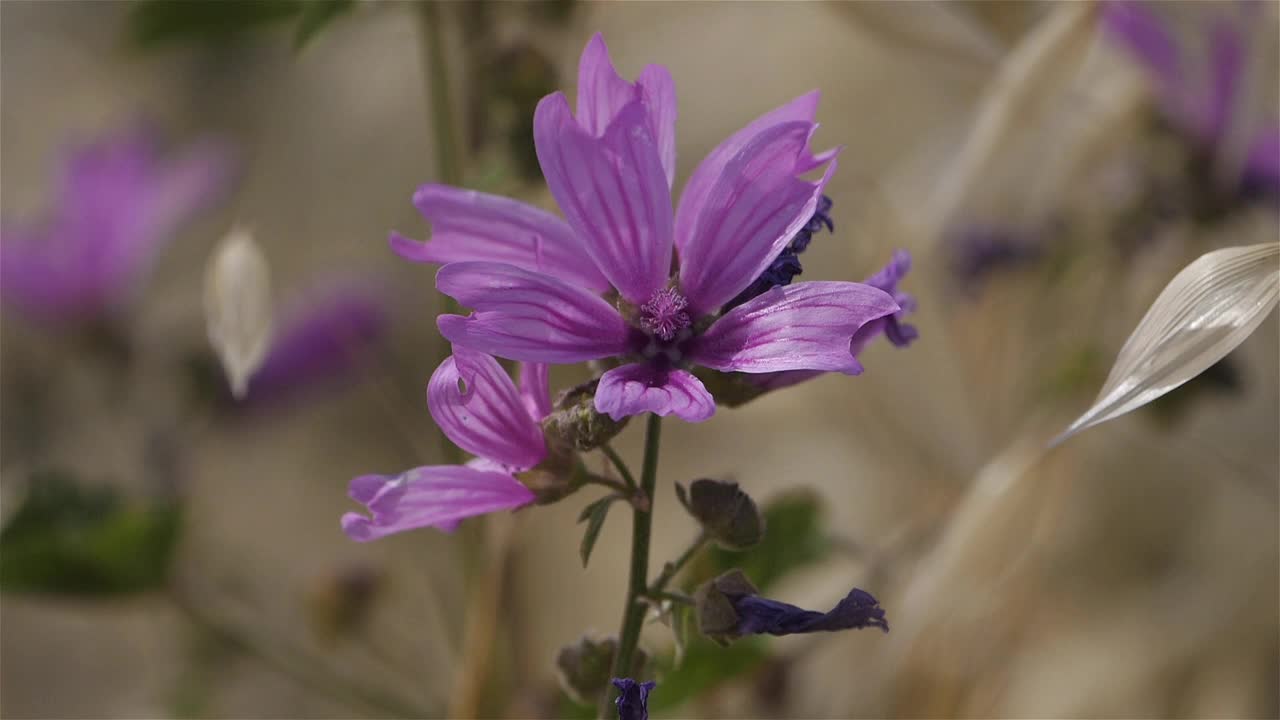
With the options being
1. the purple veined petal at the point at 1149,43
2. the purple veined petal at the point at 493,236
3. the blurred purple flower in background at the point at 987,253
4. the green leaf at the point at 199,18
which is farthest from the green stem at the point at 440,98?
the blurred purple flower in background at the point at 987,253

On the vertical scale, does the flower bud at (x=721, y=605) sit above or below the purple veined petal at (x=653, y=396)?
below

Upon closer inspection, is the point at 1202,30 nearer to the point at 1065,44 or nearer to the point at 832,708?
the point at 1065,44

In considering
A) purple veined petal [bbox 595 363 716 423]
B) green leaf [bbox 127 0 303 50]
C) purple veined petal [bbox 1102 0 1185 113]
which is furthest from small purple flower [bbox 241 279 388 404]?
purple veined petal [bbox 595 363 716 423]

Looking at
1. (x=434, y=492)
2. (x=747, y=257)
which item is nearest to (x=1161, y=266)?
→ (x=747, y=257)

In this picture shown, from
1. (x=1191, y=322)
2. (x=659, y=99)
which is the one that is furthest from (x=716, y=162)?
(x=1191, y=322)

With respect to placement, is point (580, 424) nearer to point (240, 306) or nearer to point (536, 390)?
point (536, 390)

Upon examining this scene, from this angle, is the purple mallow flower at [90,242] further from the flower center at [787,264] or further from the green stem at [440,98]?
the flower center at [787,264]

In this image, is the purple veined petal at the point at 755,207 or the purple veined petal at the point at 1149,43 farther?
the purple veined petal at the point at 1149,43
